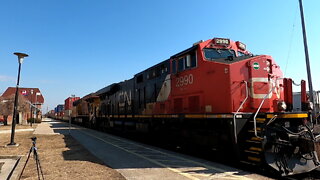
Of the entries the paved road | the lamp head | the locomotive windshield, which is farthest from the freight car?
the lamp head

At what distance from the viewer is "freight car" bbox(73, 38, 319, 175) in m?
7.00

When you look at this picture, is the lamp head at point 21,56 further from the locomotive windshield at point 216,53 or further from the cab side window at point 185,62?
the locomotive windshield at point 216,53

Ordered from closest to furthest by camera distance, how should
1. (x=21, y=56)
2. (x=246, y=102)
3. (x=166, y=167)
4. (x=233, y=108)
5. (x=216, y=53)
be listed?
1. (x=166, y=167)
2. (x=233, y=108)
3. (x=246, y=102)
4. (x=216, y=53)
5. (x=21, y=56)

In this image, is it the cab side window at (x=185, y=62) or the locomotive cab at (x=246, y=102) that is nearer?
the locomotive cab at (x=246, y=102)

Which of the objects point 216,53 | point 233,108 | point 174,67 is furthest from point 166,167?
point 174,67

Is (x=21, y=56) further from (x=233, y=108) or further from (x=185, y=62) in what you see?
(x=233, y=108)

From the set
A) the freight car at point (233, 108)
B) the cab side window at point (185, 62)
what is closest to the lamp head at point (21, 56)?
the freight car at point (233, 108)

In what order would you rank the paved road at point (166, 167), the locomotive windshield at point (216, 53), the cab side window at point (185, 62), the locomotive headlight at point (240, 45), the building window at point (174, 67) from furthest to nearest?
1. the building window at point (174, 67)
2. the locomotive headlight at point (240, 45)
3. the cab side window at point (185, 62)
4. the locomotive windshield at point (216, 53)
5. the paved road at point (166, 167)

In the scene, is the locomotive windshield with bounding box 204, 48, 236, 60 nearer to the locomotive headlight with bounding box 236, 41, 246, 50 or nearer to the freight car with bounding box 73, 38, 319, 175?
the freight car with bounding box 73, 38, 319, 175


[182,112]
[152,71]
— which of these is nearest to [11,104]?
[152,71]

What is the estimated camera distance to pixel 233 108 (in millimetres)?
8148

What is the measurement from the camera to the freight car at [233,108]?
7.00 meters

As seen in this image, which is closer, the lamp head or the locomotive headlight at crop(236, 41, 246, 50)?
the locomotive headlight at crop(236, 41, 246, 50)

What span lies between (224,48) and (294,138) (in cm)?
429
